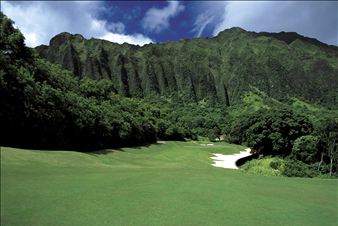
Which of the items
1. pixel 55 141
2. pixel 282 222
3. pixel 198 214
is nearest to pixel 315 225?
pixel 282 222

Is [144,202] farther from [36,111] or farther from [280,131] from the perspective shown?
[280,131]

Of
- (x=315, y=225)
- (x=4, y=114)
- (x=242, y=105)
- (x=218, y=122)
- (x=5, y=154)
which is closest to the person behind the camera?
(x=315, y=225)

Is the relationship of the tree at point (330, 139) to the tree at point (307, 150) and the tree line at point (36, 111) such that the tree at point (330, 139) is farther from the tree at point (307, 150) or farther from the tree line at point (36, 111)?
the tree line at point (36, 111)

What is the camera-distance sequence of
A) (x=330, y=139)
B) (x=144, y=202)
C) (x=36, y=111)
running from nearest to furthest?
1. (x=144, y=202)
2. (x=36, y=111)
3. (x=330, y=139)

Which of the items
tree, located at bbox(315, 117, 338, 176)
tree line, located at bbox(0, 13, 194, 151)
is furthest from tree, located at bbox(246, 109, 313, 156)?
tree line, located at bbox(0, 13, 194, 151)

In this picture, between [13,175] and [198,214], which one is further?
[13,175]

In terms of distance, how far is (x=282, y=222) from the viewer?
23.7 ft

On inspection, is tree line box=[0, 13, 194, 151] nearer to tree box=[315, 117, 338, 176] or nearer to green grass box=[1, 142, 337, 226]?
green grass box=[1, 142, 337, 226]

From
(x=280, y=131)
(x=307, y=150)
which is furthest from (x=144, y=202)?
(x=280, y=131)

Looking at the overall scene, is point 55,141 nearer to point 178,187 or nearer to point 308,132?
point 178,187

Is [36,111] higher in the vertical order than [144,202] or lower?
higher

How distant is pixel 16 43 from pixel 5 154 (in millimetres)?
16572

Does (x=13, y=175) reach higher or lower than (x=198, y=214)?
higher

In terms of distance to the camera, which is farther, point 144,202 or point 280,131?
point 280,131
